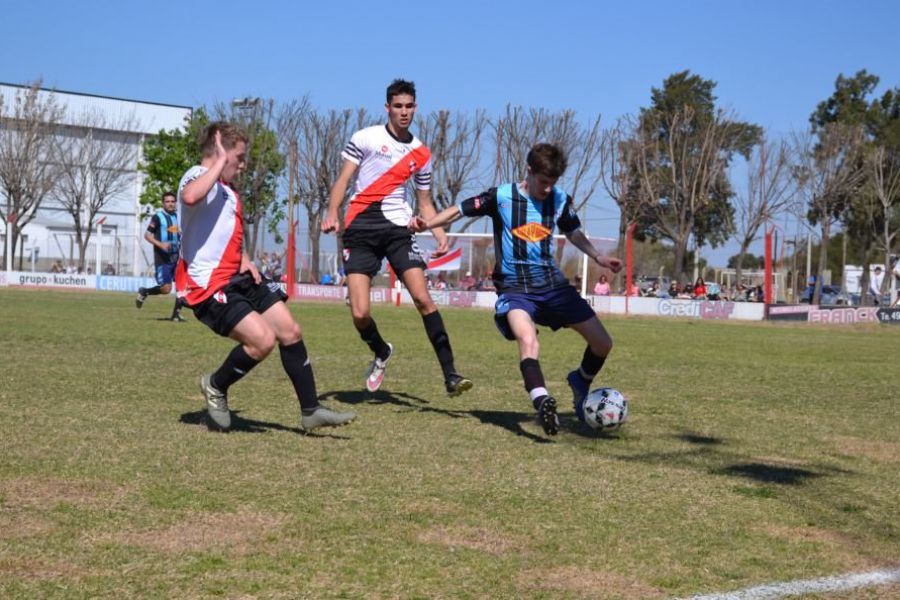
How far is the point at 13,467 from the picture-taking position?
17.2 ft

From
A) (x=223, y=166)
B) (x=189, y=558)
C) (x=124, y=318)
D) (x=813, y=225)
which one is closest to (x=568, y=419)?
(x=223, y=166)

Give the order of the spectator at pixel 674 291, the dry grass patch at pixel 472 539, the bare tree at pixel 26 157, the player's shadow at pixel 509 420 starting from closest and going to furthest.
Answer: the dry grass patch at pixel 472 539, the player's shadow at pixel 509 420, the spectator at pixel 674 291, the bare tree at pixel 26 157

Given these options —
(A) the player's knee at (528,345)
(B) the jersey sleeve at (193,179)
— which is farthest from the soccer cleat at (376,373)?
(B) the jersey sleeve at (193,179)

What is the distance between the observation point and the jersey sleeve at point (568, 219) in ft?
24.8

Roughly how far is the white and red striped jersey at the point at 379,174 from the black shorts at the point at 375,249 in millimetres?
60

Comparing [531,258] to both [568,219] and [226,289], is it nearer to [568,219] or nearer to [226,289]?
[568,219]

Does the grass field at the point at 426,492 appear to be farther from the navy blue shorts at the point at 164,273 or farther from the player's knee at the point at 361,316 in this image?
the navy blue shorts at the point at 164,273

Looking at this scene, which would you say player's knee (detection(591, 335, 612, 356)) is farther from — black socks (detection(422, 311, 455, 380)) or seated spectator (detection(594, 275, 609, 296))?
seated spectator (detection(594, 275, 609, 296))

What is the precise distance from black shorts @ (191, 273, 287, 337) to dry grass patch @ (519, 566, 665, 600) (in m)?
3.20

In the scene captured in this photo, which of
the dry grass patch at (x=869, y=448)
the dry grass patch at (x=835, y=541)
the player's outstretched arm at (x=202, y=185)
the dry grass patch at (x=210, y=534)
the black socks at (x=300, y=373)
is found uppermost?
the player's outstretched arm at (x=202, y=185)

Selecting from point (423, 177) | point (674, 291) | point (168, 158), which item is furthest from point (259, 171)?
point (423, 177)

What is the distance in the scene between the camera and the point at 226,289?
6.56m

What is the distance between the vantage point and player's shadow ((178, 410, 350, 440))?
6676 millimetres

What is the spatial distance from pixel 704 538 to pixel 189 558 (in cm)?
199
